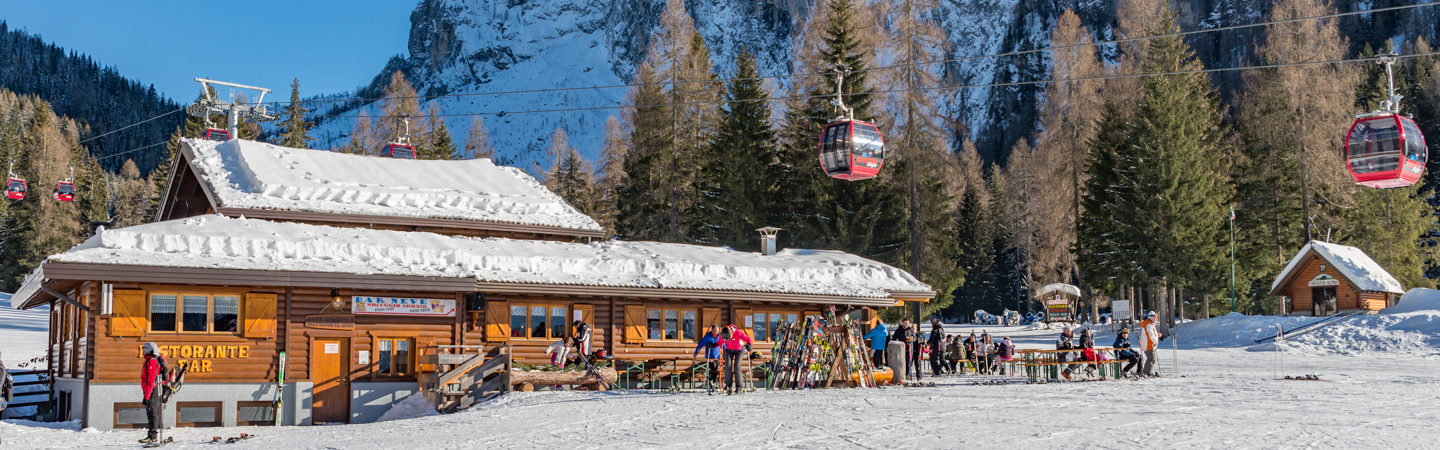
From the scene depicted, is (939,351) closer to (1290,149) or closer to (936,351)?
(936,351)

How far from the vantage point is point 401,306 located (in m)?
21.6

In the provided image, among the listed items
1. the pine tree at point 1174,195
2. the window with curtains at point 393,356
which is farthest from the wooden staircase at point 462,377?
the pine tree at point 1174,195

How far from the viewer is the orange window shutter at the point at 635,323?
23.8 m

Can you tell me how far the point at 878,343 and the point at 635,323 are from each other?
16.6ft

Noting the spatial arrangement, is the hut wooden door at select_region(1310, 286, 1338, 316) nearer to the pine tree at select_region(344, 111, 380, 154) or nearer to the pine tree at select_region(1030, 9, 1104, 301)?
the pine tree at select_region(1030, 9, 1104, 301)

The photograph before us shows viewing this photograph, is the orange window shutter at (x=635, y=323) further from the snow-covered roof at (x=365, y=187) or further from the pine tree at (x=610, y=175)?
the pine tree at (x=610, y=175)

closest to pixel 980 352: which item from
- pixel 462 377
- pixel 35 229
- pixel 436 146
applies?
pixel 462 377

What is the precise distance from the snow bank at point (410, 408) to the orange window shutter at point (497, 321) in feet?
6.10

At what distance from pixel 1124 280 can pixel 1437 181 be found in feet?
133

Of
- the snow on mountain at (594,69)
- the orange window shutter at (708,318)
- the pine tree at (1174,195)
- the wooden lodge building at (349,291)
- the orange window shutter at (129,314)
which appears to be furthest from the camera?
the snow on mountain at (594,69)

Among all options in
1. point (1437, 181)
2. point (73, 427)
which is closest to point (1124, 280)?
point (73, 427)

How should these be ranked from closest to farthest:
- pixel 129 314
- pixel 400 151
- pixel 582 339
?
pixel 129 314, pixel 582 339, pixel 400 151

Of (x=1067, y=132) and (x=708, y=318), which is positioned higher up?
(x=1067, y=132)

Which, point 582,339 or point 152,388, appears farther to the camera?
point 582,339
